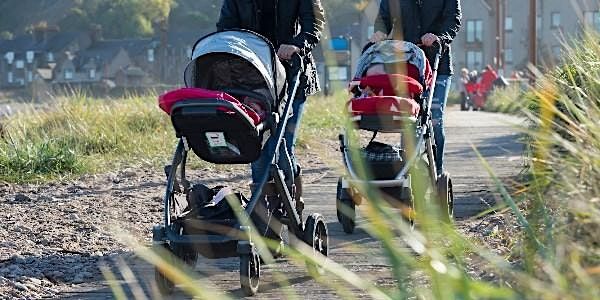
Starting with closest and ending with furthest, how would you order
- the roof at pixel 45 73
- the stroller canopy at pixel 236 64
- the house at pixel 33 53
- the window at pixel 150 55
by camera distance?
the stroller canopy at pixel 236 64 → the window at pixel 150 55 → the roof at pixel 45 73 → the house at pixel 33 53

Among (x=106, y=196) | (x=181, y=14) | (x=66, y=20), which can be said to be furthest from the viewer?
(x=66, y=20)

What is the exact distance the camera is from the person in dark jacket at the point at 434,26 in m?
7.91

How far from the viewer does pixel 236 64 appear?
6125mm

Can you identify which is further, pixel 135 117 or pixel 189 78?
pixel 135 117

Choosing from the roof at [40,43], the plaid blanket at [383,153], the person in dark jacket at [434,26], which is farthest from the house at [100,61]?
the plaid blanket at [383,153]

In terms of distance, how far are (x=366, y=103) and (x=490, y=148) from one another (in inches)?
331

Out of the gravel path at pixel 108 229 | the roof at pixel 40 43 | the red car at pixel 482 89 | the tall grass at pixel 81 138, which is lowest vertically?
the roof at pixel 40 43

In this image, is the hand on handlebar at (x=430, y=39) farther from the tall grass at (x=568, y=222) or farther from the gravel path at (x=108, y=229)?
the tall grass at (x=568, y=222)

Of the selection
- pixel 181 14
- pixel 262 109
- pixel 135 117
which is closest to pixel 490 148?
pixel 135 117

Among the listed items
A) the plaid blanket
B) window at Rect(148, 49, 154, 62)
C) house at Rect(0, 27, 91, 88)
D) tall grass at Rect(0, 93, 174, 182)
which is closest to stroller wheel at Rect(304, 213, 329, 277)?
the plaid blanket

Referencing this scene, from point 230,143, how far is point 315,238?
2.66 ft

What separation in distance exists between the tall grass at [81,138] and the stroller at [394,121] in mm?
5060

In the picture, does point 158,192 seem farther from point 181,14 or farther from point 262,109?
point 181,14

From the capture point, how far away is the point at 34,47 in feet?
445
